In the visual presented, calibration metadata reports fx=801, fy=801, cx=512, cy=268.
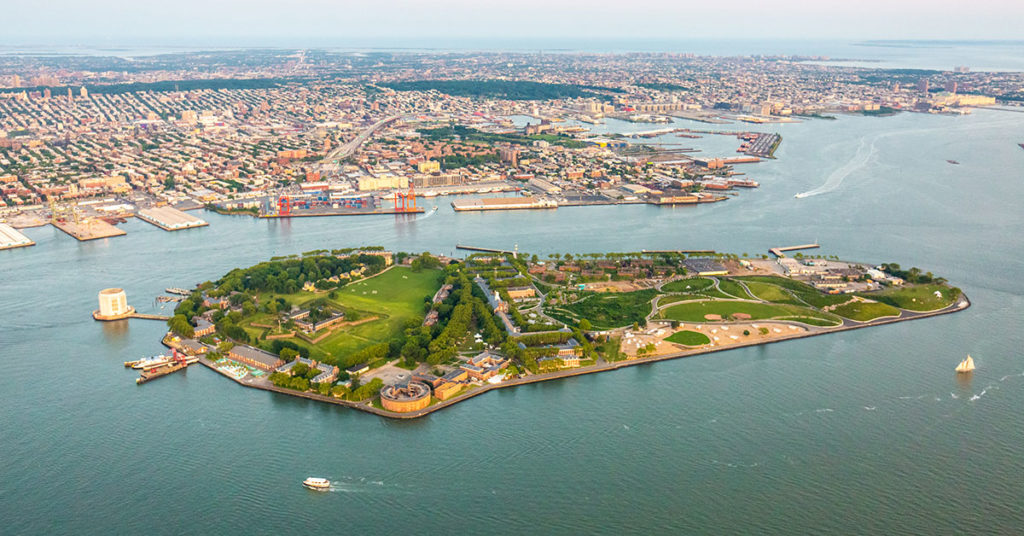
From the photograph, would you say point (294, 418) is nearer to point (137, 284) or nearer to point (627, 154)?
point (137, 284)

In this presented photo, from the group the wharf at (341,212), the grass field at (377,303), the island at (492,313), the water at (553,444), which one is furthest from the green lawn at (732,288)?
the wharf at (341,212)

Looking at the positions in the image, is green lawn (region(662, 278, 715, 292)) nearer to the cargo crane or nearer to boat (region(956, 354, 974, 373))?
boat (region(956, 354, 974, 373))

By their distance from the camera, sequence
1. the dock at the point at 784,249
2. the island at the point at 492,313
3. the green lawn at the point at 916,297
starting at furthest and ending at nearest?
1. the dock at the point at 784,249
2. the green lawn at the point at 916,297
3. the island at the point at 492,313

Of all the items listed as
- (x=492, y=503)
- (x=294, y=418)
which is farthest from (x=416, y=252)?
(x=492, y=503)

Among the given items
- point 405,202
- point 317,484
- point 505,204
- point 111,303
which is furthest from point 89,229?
point 317,484

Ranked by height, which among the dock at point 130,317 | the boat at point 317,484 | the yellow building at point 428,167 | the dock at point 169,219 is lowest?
the boat at point 317,484

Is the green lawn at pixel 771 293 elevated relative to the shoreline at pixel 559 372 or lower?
elevated

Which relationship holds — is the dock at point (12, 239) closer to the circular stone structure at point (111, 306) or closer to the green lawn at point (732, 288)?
the circular stone structure at point (111, 306)
